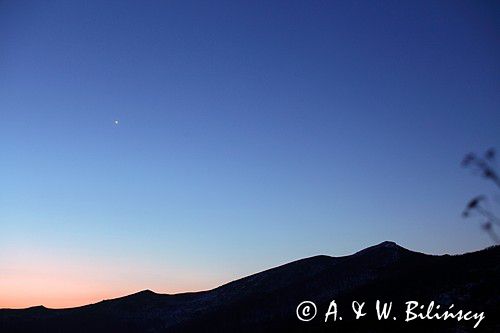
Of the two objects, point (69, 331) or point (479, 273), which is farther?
point (69, 331)

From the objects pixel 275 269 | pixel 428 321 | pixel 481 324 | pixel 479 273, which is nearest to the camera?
pixel 481 324

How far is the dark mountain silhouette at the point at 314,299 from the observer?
33.3 metres

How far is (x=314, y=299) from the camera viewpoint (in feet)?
180

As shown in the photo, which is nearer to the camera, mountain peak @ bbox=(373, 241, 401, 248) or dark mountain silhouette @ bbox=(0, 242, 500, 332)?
dark mountain silhouette @ bbox=(0, 242, 500, 332)

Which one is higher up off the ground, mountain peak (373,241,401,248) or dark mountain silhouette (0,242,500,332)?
mountain peak (373,241,401,248)

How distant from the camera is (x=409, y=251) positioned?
6556 cm

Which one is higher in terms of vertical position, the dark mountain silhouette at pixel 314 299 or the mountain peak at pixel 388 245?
the mountain peak at pixel 388 245

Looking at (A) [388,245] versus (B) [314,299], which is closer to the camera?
(B) [314,299]

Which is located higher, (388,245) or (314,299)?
(388,245)

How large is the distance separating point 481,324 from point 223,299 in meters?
51.7

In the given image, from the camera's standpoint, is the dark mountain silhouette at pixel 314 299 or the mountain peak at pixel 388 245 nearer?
the dark mountain silhouette at pixel 314 299

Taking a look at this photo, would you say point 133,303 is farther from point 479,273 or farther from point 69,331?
point 479,273

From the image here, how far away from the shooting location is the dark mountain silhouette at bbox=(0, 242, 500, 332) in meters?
33.3

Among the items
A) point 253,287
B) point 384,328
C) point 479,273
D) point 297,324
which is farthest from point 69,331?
point 479,273
